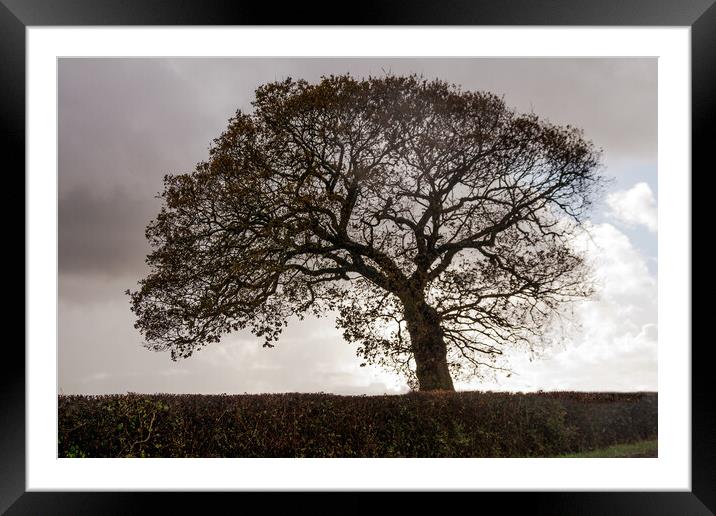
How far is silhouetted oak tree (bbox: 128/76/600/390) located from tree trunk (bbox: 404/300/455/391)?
0.02 metres

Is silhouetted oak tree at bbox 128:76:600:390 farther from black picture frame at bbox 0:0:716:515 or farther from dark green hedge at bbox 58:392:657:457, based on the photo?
black picture frame at bbox 0:0:716:515

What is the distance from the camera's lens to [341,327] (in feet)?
23.6

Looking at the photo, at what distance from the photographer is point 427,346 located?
7352 mm

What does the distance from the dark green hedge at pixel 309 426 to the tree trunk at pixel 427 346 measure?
800mm

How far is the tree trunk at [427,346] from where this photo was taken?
7.23 m

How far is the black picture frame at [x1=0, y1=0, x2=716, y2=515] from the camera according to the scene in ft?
14.3

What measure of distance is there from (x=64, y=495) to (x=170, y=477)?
30.0 inches

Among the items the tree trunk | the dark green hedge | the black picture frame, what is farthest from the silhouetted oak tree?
the black picture frame
